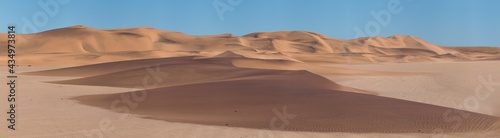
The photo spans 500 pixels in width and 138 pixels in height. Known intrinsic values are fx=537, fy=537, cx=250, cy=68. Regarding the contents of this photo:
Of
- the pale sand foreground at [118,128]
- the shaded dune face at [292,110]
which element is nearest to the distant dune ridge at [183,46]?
the shaded dune face at [292,110]

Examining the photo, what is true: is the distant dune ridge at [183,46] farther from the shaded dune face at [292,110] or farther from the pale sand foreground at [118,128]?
the pale sand foreground at [118,128]

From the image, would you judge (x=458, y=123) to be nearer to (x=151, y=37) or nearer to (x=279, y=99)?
(x=279, y=99)

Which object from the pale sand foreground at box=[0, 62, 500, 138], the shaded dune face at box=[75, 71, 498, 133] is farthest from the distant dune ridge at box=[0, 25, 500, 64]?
the pale sand foreground at box=[0, 62, 500, 138]

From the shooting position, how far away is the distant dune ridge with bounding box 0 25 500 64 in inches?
3826

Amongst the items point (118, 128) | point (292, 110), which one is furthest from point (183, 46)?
point (118, 128)

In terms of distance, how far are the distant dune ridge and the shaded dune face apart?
6319 cm

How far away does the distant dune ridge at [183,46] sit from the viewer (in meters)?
97.2

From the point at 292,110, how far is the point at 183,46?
129139 mm

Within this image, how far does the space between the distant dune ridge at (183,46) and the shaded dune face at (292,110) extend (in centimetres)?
6319

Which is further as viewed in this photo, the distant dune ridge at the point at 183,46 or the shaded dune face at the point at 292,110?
the distant dune ridge at the point at 183,46

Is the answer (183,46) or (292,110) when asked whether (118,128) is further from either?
(183,46)

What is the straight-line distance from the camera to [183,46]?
478 ft

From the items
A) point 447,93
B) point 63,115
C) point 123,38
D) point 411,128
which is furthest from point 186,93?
point 123,38

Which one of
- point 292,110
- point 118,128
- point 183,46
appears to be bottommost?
point 118,128
